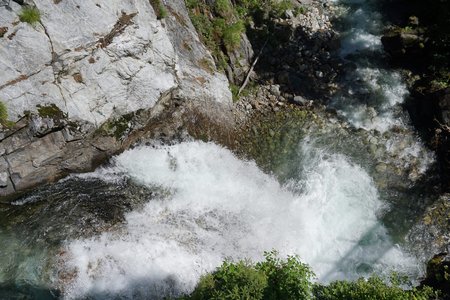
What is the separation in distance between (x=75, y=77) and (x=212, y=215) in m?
4.66

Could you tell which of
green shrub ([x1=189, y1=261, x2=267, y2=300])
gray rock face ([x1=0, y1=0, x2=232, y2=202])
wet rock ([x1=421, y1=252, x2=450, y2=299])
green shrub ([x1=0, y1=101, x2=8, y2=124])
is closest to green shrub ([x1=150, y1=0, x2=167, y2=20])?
gray rock face ([x1=0, y1=0, x2=232, y2=202])

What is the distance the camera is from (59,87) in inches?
380

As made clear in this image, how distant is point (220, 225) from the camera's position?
9.91m

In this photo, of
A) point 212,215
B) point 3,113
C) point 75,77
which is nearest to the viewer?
point 3,113

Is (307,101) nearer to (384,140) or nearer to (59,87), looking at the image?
(384,140)

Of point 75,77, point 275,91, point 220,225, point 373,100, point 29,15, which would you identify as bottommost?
point 220,225

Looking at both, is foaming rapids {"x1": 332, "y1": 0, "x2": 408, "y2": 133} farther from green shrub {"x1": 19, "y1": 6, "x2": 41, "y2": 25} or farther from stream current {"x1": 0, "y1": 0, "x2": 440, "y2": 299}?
green shrub {"x1": 19, "y1": 6, "x2": 41, "y2": 25}

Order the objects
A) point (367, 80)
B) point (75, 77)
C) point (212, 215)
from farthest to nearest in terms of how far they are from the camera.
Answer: point (367, 80), point (212, 215), point (75, 77)

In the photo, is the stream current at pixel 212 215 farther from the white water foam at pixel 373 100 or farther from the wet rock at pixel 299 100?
the wet rock at pixel 299 100

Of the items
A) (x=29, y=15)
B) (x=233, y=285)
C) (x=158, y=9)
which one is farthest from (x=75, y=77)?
(x=233, y=285)

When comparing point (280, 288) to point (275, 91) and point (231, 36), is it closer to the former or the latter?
point (275, 91)

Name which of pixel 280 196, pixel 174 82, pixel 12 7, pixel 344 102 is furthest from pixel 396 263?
pixel 12 7

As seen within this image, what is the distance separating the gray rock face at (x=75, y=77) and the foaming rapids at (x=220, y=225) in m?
1.28

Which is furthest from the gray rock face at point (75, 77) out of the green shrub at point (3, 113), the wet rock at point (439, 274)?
the wet rock at point (439, 274)
